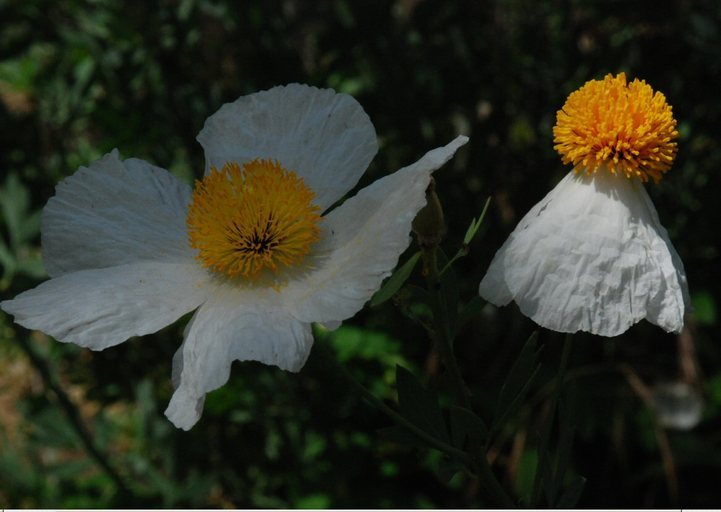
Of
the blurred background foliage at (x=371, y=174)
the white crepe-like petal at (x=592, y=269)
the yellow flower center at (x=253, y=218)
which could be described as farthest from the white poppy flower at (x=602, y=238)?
the blurred background foliage at (x=371, y=174)

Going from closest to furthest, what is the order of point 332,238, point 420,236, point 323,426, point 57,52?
point 420,236 < point 332,238 < point 323,426 < point 57,52

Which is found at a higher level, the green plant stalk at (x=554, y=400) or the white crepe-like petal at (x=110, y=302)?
the white crepe-like petal at (x=110, y=302)

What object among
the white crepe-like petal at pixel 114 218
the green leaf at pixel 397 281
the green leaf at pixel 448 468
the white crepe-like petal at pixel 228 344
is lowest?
the green leaf at pixel 448 468

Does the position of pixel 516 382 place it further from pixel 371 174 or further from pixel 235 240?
pixel 371 174

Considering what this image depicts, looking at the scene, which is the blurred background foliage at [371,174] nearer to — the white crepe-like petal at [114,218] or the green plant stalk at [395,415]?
the white crepe-like petal at [114,218]

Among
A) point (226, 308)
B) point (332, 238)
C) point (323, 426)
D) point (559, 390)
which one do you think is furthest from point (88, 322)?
point (323, 426)

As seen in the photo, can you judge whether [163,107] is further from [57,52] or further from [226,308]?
[226,308]
